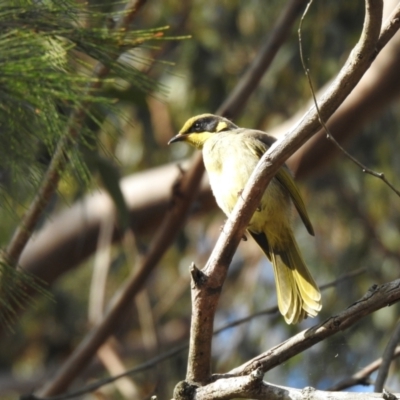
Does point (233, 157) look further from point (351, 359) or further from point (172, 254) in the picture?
point (172, 254)

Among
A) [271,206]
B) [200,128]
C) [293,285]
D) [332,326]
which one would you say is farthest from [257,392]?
[200,128]

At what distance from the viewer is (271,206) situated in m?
3.73

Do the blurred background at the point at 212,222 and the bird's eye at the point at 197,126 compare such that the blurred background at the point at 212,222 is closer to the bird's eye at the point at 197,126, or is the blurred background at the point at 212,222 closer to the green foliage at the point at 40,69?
the bird's eye at the point at 197,126

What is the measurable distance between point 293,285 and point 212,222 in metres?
5.14

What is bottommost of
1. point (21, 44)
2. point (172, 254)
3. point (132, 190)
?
point (172, 254)

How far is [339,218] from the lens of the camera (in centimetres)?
852

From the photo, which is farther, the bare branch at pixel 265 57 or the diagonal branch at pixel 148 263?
the bare branch at pixel 265 57

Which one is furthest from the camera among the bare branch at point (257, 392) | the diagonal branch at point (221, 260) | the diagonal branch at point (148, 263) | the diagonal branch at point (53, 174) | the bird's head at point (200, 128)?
the diagonal branch at point (148, 263)

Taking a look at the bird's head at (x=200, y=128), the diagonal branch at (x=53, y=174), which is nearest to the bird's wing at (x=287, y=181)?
the bird's head at (x=200, y=128)

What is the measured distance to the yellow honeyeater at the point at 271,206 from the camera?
3414 millimetres

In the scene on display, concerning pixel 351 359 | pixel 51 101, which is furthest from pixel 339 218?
pixel 51 101

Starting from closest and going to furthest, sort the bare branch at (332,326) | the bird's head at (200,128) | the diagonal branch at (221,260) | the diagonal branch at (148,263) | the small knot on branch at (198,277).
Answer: the bare branch at (332,326), the diagonal branch at (221,260), the small knot on branch at (198,277), the bird's head at (200,128), the diagonal branch at (148,263)

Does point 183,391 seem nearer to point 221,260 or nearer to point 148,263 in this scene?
point 221,260

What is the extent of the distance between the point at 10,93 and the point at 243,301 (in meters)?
6.00
